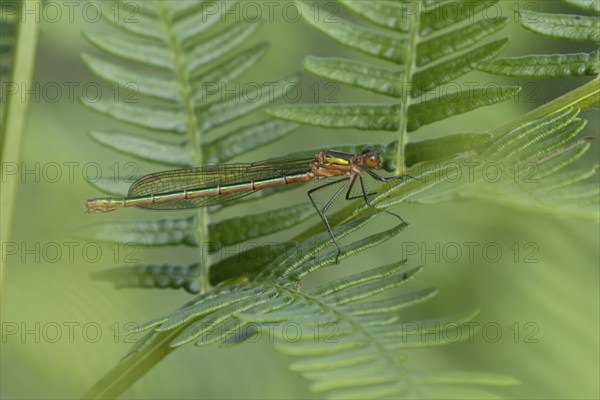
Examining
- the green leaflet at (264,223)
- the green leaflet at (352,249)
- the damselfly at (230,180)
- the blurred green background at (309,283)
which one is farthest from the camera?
the blurred green background at (309,283)

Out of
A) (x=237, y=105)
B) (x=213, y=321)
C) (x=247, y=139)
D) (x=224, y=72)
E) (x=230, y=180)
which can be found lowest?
(x=213, y=321)

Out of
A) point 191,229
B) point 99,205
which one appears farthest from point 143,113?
point 99,205

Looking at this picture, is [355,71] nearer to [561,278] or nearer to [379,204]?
[379,204]

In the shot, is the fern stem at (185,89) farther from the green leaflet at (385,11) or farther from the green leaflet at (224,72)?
the green leaflet at (385,11)

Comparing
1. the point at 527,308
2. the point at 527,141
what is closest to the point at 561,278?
the point at 527,308

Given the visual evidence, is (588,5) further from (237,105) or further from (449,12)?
(237,105)

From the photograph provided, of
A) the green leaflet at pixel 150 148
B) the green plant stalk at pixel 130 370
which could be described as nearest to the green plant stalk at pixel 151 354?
the green plant stalk at pixel 130 370
